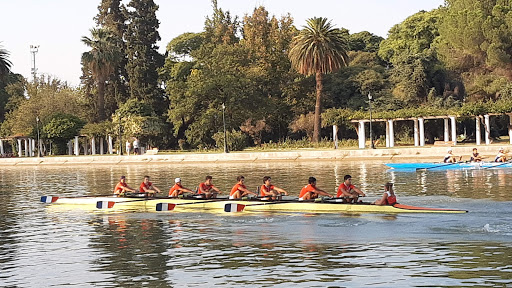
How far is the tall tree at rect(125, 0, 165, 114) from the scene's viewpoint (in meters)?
91.1

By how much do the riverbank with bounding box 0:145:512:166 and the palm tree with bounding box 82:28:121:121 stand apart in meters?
16.7

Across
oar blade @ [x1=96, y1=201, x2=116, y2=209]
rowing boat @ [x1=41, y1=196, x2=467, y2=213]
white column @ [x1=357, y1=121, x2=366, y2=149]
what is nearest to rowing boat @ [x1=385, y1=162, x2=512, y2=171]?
white column @ [x1=357, y1=121, x2=366, y2=149]

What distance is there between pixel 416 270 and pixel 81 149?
84301 millimetres

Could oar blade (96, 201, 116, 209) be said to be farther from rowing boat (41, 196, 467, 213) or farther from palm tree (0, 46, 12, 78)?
palm tree (0, 46, 12, 78)

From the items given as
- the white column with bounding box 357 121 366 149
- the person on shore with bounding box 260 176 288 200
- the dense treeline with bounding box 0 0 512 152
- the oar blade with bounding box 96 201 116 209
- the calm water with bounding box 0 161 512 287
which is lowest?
the calm water with bounding box 0 161 512 287

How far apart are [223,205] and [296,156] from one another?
34744 mm

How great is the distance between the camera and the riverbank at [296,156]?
53763 millimetres

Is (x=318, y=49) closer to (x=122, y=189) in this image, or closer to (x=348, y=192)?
(x=122, y=189)

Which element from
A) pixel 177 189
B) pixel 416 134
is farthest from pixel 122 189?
pixel 416 134

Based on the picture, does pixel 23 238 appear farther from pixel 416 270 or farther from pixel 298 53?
pixel 298 53

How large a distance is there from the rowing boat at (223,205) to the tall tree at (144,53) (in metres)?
59.6

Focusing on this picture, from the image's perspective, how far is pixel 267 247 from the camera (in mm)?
19234

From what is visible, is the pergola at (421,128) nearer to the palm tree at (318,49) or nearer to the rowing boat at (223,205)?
the palm tree at (318,49)

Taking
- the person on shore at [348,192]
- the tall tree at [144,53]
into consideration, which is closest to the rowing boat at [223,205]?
the person on shore at [348,192]
